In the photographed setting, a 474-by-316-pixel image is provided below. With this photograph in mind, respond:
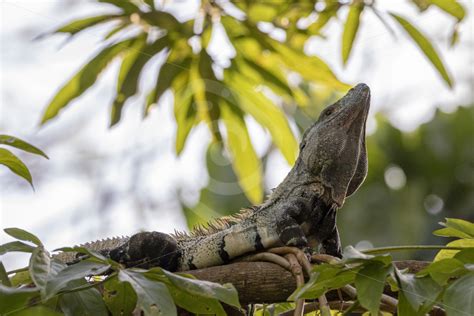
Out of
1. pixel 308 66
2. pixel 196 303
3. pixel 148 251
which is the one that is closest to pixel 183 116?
pixel 308 66

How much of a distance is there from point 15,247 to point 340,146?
5.39 ft

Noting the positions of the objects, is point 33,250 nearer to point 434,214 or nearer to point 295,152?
point 295,152

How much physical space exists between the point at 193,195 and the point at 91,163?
57.9 inches

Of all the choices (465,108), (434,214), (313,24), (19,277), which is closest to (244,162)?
(313,24)

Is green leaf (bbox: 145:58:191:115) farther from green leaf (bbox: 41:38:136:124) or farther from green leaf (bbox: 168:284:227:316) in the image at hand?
green leaf (bbox: 168:284:227:316)

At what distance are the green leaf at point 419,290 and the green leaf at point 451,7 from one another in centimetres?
217

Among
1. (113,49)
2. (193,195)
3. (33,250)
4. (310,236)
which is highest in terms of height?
(113,49)

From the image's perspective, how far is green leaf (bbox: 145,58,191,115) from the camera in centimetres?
442

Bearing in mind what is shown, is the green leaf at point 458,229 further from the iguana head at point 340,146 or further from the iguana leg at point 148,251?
the iguana leg at point 148,251

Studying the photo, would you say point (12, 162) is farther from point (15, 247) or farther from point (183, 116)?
point (183, 116)

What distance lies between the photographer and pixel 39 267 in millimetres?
2070

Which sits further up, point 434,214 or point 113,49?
point 113,49

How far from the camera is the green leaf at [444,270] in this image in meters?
2.13

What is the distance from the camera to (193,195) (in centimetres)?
824
